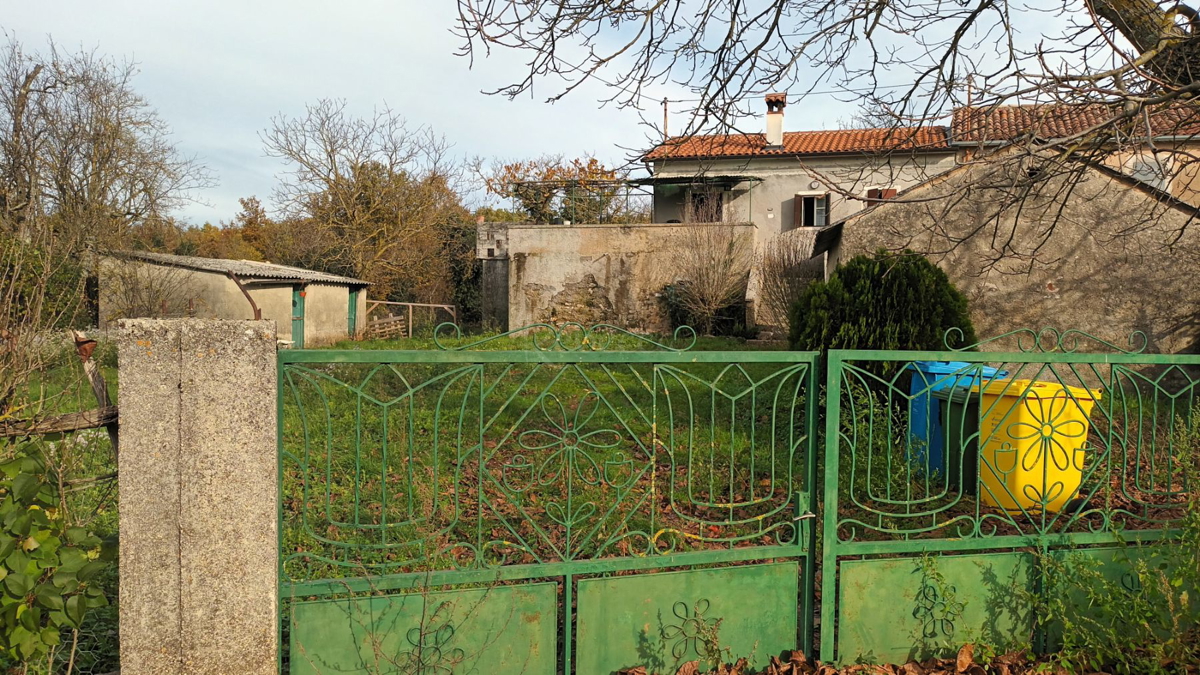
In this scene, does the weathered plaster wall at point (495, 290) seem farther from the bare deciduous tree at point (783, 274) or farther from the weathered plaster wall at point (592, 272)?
the bare deciduous tree at point (783, 274)

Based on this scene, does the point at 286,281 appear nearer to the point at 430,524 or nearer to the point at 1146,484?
the point at 430,524

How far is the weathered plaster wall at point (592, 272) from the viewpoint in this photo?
1947 cm

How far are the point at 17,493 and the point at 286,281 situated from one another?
742 inches

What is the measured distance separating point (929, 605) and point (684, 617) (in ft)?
3.90

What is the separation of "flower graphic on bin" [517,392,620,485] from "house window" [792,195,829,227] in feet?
57.7

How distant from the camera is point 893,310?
7.13 m

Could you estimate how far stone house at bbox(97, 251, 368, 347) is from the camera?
59.4ft

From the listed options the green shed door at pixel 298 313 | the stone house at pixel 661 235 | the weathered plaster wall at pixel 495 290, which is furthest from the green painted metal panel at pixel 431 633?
the weathered plaster wall at pixel 495 290

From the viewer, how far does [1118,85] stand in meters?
4.48

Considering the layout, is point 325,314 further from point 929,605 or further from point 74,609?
point 929,605

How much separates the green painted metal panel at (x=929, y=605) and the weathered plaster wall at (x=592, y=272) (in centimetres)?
1600

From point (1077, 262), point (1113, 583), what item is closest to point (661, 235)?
point (1077, 262)

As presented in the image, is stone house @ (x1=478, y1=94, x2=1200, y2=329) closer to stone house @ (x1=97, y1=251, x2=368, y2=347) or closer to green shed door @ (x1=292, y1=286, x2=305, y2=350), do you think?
stone house @ (x1=97, y1=251, x2=368, y2=347)

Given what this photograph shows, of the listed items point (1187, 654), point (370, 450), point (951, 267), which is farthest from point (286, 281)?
point (1187, 654)
